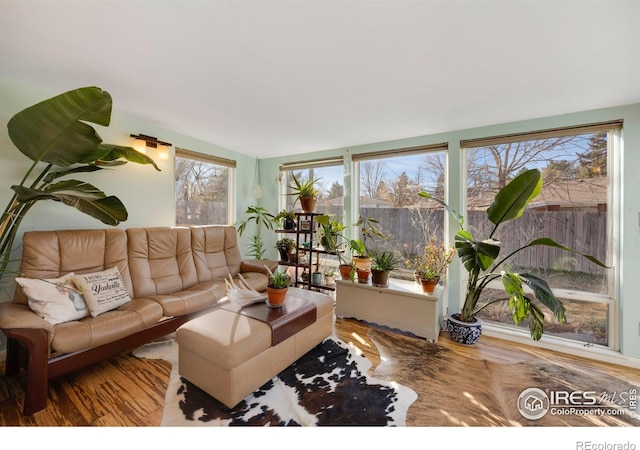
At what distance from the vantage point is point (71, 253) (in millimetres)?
2219

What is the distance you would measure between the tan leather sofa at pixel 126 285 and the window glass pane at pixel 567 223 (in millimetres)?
2998

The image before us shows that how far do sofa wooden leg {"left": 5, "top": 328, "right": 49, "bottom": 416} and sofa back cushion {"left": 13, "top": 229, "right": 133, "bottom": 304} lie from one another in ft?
1.94

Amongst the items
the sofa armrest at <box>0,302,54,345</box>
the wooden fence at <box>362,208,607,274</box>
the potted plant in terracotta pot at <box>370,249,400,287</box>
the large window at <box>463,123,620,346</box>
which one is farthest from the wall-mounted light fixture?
the large window at <box>463,123,620,346</box>

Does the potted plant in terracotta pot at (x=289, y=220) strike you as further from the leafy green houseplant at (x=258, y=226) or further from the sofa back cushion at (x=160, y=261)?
the sofa back cushion at (x=160, y=261)

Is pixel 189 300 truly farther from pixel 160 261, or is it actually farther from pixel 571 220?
pixel 571 220

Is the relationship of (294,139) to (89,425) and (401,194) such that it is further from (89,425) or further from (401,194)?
(89,425)

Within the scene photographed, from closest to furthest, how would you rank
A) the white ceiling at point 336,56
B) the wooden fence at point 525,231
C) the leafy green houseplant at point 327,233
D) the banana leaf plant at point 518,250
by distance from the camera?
1. the white ceiling at point 336,56
2. the banana leaf plant at point 518,250
3. the wooden fence at point 525,231
4. the leafy green houseplant at point 327,233

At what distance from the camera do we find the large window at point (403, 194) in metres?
3.17

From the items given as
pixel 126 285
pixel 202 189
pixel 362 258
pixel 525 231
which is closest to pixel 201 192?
pixel 202 189

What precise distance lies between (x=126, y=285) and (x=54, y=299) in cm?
61

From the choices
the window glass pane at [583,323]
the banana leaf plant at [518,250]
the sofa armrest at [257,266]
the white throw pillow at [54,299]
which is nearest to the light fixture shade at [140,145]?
the white throw pillow at [54,299]

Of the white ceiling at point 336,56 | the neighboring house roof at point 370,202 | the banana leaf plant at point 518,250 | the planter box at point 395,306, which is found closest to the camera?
the white ceiling at point 336,56

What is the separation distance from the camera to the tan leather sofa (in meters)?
1.60
